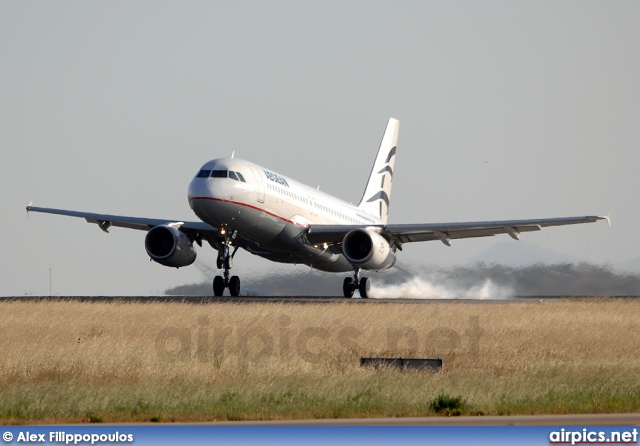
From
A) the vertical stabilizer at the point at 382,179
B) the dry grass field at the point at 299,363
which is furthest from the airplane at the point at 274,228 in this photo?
the vertical stabilizer at the point at 382,179

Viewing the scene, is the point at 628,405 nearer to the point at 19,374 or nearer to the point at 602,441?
the point at 602,441

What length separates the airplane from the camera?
37938 mm

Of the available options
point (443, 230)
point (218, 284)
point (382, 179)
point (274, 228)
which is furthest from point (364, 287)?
point (382, 179)

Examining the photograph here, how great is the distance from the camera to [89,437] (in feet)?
38.9

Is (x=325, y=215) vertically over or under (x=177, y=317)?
over

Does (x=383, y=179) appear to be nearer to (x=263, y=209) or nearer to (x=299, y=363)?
(x=263, y=209)

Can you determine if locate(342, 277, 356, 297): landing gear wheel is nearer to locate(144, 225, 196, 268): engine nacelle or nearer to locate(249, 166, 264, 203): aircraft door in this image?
locate(144, 225, 196, 268): engine nacelle

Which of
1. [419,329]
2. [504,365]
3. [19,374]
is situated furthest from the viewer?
[419,329]

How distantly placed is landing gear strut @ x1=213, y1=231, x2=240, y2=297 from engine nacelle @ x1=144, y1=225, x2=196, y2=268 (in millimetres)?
1239

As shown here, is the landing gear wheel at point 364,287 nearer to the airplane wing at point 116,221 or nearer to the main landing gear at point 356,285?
the main landing gear at point 356,285

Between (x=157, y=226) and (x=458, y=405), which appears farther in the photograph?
(x=157, y=226)

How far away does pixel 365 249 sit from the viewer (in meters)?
41.1

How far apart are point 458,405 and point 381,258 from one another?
85.6 ft

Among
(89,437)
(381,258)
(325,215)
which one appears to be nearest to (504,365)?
(89,437)
